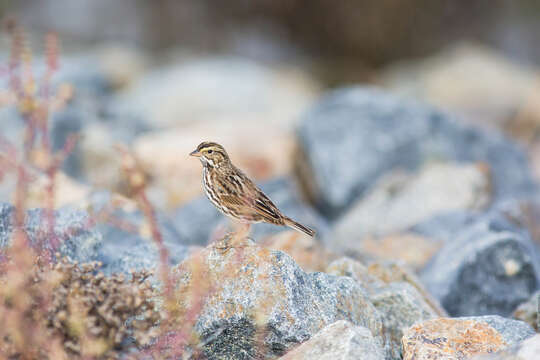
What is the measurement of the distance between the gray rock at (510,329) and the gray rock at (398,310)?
2.27 feet

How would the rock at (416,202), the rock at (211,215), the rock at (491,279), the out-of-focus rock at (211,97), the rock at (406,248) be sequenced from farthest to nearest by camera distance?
the out-of-focus rock at (211,97) → the rock at (416,202) → the rock at (211,215) → the rock at (406,248) → the rock at (491,279)

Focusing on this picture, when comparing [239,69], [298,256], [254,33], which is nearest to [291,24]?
[254,33]

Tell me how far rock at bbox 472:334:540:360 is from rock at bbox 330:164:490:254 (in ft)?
17.8

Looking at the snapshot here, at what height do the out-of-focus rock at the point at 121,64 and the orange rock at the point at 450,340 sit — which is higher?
the out-of-focus rock at the point at 121,64

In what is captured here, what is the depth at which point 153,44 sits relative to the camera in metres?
24.3

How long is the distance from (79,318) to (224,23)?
2119 centimetres

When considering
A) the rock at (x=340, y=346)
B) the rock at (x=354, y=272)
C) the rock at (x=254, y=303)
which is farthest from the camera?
the rock at (x=354, y=272)

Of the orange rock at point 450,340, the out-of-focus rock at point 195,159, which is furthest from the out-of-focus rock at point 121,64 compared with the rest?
the orange rock at point 450,340

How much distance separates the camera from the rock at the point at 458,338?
16.3 feet

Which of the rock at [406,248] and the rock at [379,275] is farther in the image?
the rock at [406,248]

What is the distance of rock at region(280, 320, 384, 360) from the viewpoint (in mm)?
4414

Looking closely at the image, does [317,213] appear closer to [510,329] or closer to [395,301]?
[395,301]

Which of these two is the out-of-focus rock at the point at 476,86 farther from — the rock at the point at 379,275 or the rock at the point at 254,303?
the rock at the point at 254,303

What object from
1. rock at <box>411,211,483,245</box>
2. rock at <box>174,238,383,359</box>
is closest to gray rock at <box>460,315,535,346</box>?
rock at <box>174,238,383,359</box>
